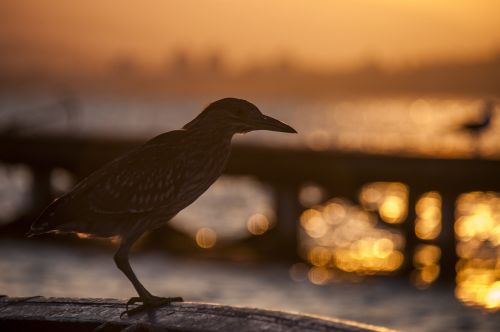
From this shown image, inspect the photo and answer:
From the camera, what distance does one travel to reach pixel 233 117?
22.2 ft

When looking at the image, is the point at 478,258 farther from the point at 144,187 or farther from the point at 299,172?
the point at 144,187

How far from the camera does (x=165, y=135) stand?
6.91 metres

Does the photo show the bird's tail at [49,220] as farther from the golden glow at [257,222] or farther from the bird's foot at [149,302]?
the golden glow at [257,222]

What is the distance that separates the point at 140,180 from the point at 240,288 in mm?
23060

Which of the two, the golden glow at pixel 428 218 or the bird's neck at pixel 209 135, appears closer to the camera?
the bird's neck at pixel 209 135

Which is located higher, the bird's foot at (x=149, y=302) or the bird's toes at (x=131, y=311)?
the bird's foot at (x=149, y=302)

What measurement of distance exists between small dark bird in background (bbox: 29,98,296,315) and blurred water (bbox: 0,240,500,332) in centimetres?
1827

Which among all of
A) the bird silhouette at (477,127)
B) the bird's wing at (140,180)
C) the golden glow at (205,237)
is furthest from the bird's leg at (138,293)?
the golden glow at (205,237)

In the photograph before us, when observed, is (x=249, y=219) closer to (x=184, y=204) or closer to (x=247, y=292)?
(x=247, y=292)

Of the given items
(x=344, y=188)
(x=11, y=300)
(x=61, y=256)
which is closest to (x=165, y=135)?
(x=11, y=300)

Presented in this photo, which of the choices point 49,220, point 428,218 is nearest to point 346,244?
point 428,218

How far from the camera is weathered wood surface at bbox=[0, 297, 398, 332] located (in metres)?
5.28

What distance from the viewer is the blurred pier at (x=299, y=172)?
104 feet

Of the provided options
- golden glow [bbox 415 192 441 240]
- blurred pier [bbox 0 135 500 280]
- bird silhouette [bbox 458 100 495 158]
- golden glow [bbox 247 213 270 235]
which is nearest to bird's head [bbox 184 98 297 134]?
blurred pier [bbox 0 135 500 280]
